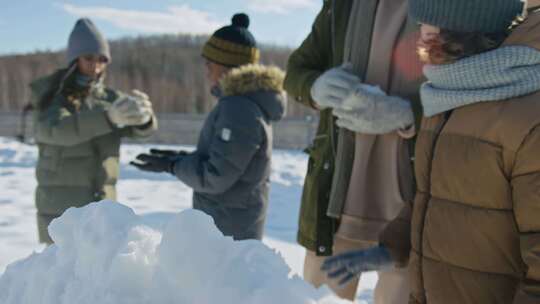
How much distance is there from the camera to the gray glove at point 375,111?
6.27ft

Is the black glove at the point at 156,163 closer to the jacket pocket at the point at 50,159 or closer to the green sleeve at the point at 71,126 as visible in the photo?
the green sleeve at the point at 71,126

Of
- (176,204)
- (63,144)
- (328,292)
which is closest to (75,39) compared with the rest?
(63,144)

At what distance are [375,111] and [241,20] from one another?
5.37 ft

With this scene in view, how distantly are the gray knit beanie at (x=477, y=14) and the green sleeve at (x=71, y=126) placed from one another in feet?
7.53

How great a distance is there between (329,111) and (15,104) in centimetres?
2262

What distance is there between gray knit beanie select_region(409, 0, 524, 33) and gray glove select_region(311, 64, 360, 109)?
1.59ft

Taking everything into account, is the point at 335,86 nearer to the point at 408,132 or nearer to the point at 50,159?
the point at 408,132

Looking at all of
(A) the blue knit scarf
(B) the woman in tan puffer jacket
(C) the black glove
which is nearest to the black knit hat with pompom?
(C) the black glove

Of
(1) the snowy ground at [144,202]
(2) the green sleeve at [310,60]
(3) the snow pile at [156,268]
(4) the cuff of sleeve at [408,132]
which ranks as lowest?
(1) the snowy ground at [144,202]

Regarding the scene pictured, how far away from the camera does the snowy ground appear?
178 inches

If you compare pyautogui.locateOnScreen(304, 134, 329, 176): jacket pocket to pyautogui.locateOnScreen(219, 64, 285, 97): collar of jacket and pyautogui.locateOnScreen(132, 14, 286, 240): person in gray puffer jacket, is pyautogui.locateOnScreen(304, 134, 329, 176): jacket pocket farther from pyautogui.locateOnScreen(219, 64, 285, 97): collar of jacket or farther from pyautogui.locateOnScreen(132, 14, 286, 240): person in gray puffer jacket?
pyautogui.locateOnScreen(219, 64, 285, 97): collar of jacket

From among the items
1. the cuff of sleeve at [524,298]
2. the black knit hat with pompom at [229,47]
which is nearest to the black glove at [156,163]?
the black knit hat with pompom at [229,47]

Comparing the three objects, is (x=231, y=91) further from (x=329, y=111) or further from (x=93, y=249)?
(x=93, y=249)

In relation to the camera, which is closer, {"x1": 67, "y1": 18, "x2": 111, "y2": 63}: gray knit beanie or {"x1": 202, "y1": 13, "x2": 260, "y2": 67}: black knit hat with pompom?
{"x1": 202, "y1": 13, "x2": 260, "y2": 67}: black knit hat with pompom
